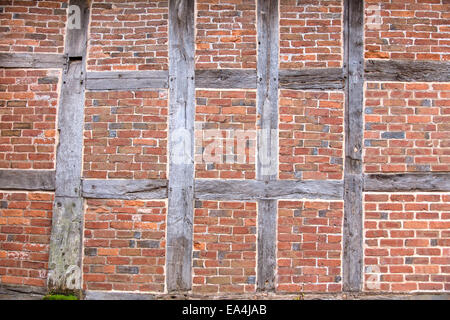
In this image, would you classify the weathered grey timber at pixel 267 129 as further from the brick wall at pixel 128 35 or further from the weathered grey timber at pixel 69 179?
the weathered grey timber at pixel 69 179

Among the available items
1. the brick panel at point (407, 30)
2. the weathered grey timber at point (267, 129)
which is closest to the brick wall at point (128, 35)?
the weathered grey timber at point (267, 129)

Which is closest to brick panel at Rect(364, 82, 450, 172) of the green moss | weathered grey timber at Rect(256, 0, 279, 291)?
weathered grey timber at Rect(256, 0, 279, 291)

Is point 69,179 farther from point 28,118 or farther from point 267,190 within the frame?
point 267,190

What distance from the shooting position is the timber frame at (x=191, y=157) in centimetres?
310

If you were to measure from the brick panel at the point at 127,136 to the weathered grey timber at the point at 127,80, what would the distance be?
0.20 ft

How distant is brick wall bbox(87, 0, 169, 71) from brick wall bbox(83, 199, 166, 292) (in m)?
1.37

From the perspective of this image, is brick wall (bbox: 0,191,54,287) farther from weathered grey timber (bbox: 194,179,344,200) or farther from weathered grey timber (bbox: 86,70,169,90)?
weathered grey timber (bbox: 194,179,344,200)

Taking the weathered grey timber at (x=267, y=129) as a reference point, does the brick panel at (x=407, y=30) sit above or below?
above

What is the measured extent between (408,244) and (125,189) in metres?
2.76

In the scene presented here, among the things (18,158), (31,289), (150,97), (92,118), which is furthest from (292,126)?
(31,289)

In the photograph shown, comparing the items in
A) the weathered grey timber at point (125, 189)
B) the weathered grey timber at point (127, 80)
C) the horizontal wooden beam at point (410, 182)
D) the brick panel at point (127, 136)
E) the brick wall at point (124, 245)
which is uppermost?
the weathered grey timber at point (127, 80)

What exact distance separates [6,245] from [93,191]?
1.00 meters

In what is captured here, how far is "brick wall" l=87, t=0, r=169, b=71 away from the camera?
3.22 metres

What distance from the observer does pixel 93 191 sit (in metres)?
3.15
